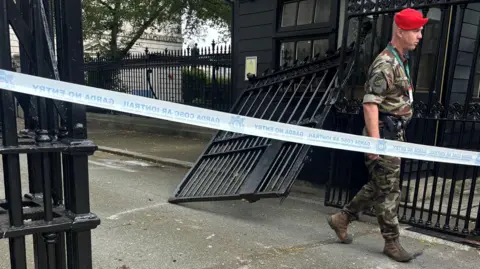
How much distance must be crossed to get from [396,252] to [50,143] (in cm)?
282

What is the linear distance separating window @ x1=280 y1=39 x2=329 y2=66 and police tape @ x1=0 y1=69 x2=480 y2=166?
8.42 feet

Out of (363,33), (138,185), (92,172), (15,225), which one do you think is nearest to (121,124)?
(92,172)

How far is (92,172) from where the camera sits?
6.67 meters

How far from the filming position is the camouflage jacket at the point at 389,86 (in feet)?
10.7

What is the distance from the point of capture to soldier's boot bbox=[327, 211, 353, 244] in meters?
3.66

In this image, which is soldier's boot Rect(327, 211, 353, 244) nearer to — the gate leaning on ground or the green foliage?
the gate leaning on ground

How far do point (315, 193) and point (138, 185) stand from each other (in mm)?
2571

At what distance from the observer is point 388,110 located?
11.0ft

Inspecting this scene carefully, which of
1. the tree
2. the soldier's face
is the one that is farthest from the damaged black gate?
the tree

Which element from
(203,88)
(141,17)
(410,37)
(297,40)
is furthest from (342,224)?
(141,17)

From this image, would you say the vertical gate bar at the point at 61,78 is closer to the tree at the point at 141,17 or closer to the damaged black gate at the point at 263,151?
the damaged black gate at the point at 263,151

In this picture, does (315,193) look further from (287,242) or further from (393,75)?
(393,75)

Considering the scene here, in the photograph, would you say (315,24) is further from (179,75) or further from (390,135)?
(179,75)

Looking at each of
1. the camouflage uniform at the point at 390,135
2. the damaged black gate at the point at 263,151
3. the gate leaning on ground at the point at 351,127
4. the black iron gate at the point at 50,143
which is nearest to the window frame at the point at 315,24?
the gate leaning on ground at the point at 351,127
